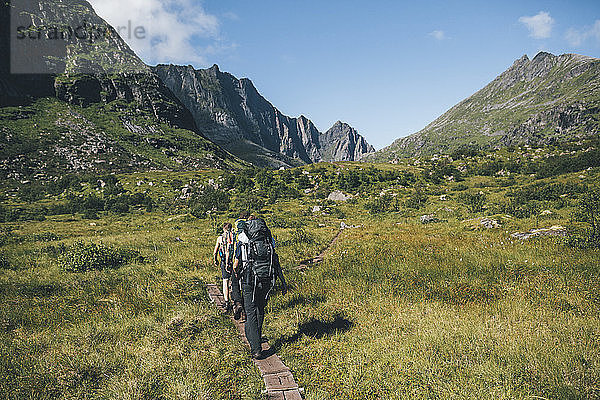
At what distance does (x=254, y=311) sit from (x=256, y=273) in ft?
2.74

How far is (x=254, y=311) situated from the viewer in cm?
629

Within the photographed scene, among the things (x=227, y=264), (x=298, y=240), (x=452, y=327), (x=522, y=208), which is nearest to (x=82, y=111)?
(x=298, y=240)

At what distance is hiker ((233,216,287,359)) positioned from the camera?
20.5 ft

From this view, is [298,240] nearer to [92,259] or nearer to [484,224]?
[92,259]

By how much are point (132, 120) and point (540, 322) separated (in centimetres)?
15912

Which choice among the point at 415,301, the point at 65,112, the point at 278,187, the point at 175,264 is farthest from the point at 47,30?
the point at 415,301

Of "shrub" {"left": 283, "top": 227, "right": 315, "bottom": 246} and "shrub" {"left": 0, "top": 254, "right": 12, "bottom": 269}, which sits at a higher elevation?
"shrub" {"left": 283, "top": 227, "right": 315, "bottom": 246}

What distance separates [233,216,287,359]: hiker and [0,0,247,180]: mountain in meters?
99.8

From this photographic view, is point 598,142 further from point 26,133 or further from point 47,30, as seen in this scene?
point 47,30

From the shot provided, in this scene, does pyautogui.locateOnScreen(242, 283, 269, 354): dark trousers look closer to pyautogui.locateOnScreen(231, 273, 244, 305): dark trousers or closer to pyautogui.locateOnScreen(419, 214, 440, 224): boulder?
pyautogui.locateOnScreen(231, 273, 244, 305): dark trousers

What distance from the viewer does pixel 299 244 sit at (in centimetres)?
1812

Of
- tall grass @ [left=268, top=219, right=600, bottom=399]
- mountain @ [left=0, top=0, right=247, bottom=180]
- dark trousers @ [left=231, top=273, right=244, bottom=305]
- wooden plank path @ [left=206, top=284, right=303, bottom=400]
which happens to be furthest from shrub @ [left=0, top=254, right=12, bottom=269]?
mountain @ [left=0, top=0, right=247, bottom=180]

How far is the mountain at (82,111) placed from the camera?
92.9 m

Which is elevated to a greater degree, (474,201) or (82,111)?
(82,111)
